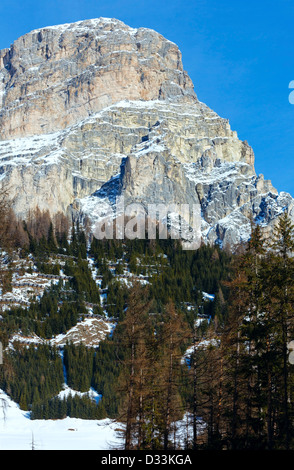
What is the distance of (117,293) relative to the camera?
116000 mm

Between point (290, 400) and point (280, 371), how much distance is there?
4.15m

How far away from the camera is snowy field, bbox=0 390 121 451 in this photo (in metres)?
59.5

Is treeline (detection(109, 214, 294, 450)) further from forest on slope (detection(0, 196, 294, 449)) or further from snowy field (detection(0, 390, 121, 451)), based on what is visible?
snowy field (detection(0, 390, 121, 451))

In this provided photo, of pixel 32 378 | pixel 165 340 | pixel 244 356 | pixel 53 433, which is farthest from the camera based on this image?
pixel 32 378

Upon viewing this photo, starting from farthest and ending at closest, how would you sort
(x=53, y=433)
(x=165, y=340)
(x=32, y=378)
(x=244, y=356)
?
(x=32, y=378), (x=53, y=433), (x=165, y=340), (x=244, y=356)

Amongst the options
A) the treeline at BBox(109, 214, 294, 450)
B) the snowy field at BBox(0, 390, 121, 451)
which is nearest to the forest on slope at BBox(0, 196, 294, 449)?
the treeline at BBox(109, 214, 294, 450)

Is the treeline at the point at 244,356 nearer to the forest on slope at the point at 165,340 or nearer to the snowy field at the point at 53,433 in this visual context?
the forest on slope at the point at 165,340

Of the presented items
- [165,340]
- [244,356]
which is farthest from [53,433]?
[244,356]

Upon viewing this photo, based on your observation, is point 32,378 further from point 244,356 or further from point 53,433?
point 244,356

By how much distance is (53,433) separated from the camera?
7219 centimetres

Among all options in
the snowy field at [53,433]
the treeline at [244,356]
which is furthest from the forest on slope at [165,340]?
the snowy field at [53,433]

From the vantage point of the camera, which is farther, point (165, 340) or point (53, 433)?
point (53, 433)

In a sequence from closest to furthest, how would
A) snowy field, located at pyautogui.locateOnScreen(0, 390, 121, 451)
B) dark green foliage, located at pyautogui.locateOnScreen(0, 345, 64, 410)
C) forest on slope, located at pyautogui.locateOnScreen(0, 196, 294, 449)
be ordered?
1. forest on slope, located at pyautogui.locateOnScreen(0, 196, 294, 449)
2. snowy field, located at pyautogui.locateOnScreen(0, 390, 121, 451)
3. dark green foliage, located at pyautogui.locateOnScreen(0, 345, 64, 410)

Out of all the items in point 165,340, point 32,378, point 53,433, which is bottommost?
point 53,433
